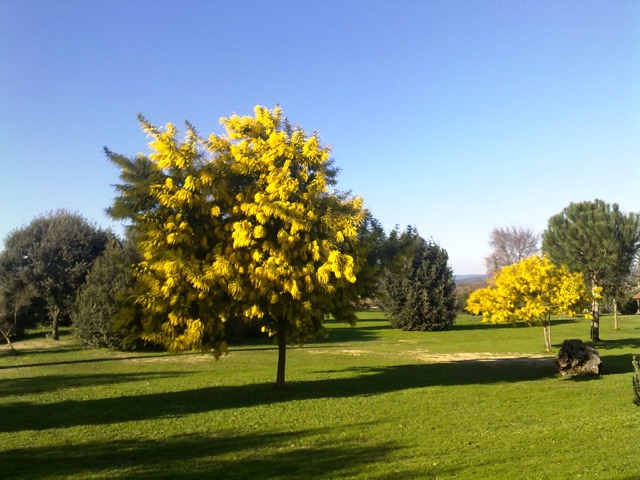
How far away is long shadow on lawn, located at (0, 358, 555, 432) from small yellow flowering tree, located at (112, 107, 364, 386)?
1.54 meters

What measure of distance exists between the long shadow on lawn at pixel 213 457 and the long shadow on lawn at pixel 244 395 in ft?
8.09

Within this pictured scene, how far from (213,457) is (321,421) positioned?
125 inches

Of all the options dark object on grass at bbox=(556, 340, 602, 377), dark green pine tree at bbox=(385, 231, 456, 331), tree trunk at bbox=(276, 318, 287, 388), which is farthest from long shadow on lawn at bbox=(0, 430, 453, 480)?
dark green pine tree at bbox=(385, 231, 456, 331)

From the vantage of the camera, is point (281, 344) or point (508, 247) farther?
point (508, 247)

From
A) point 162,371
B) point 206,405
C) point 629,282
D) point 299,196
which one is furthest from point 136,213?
point 629,282

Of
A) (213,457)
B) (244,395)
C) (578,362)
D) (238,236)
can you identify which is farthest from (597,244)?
(213,457)

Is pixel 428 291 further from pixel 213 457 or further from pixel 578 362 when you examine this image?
pixel 213 457

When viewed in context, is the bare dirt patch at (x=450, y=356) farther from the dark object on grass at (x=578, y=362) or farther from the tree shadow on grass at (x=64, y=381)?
the tree shadow on grass at (x=64, y=381)

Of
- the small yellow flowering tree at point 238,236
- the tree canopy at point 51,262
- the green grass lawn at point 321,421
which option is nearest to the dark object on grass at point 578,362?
the green grass lawn at point 321,421

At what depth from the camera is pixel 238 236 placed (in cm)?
1256

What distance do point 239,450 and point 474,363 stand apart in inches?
600

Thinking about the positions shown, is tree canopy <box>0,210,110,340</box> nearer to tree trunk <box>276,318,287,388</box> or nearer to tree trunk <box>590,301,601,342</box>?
tree trunk <box>276,318,287,388</box>

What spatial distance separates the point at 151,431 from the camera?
1024 centimetres

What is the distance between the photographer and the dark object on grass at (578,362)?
17.5m
